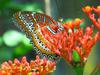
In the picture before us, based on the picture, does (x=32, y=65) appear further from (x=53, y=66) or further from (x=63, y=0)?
(x=63, y=0)

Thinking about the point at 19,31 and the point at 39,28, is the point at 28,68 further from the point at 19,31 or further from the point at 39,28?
the point at 19,31

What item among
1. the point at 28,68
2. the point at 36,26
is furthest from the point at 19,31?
the point at 28,68

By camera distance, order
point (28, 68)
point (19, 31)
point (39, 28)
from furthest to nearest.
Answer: point (19, 31), point (39, 28), point (28, 68)

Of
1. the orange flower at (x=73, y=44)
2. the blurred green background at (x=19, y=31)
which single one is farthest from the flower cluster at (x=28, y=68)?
the blurred green background at (x=19, y=31)

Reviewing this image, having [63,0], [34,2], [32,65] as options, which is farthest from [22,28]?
[34,2]

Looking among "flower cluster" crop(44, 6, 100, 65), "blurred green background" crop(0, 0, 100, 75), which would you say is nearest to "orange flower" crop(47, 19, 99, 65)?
"flower cluster" crop(44, 6, 100, 65)

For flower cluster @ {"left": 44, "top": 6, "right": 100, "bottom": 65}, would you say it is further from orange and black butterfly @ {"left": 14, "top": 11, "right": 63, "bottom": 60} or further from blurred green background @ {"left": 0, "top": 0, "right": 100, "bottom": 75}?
blurred green background @ {"left": 0, "top": 0, "right": 100, "bottom": 75}
